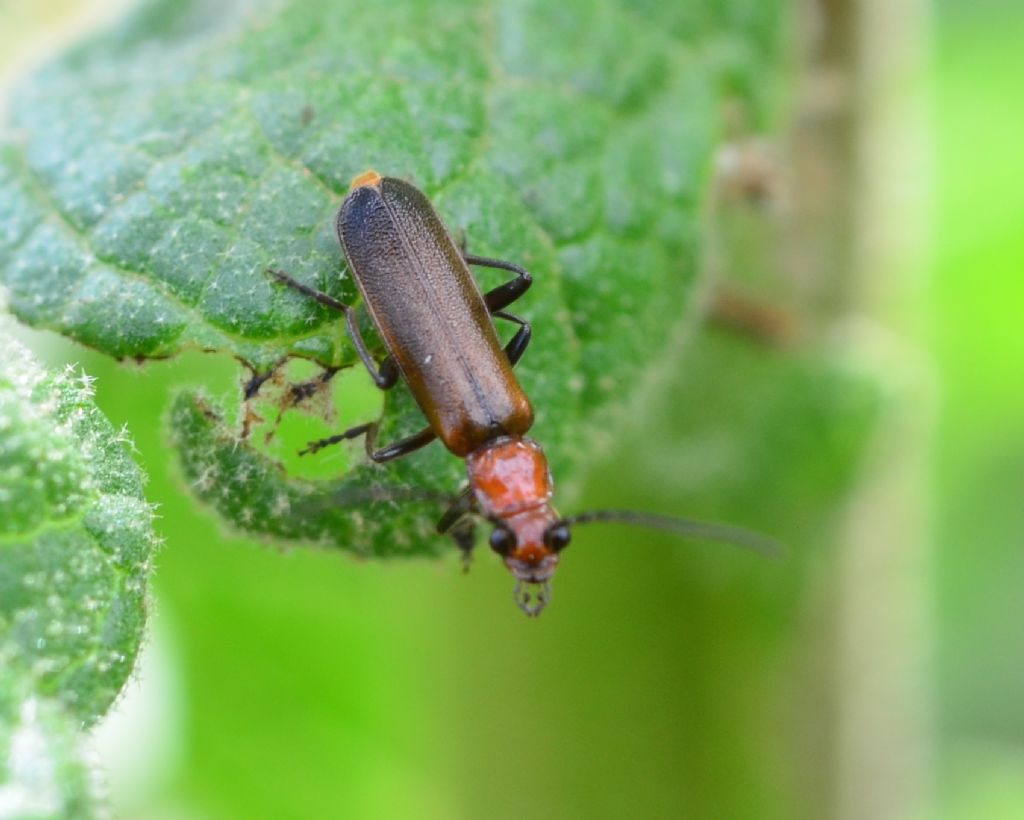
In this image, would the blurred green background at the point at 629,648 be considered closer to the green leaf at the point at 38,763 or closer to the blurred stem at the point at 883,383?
the blurred stem at the point at 883,383

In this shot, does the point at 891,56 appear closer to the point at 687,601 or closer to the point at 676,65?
the point at 676,65

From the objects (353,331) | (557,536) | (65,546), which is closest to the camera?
(65,546)

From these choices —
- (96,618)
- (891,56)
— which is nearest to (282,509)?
(96,618)

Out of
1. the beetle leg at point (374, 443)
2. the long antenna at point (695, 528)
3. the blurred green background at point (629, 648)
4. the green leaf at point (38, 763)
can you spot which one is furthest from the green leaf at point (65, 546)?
the long antenna at point (695, 528)

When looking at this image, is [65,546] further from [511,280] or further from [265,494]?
[511,280]

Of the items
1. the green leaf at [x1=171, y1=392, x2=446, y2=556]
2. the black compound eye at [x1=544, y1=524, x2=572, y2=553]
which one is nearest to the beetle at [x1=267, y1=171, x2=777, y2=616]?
the black compound eye at [x1=544, y1=524, x2=572, y2=553]

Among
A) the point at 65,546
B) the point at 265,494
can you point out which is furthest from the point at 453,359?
the point at 65,546

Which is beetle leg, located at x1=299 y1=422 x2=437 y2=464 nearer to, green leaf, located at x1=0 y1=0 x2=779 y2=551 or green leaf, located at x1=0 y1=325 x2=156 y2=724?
green leaf, located at x1=0 y1=0 x2=779 y2=551
